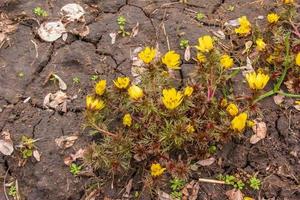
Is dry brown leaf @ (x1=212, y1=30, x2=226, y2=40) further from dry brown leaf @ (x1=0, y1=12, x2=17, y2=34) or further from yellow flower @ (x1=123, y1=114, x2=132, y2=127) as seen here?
dry brown leaf @ (x1=0, y1=12, x2=17, y2=34)

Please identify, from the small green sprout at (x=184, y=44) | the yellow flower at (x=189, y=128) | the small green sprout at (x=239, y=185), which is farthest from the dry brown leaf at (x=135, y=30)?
the small green sprout at (x=239, y=185)

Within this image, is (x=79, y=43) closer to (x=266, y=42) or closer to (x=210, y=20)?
(x=210, y=20)

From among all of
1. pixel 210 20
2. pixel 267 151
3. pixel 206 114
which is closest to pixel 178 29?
pixel 210 20

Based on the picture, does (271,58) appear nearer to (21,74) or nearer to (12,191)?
(21,74)

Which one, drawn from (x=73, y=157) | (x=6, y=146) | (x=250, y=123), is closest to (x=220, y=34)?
(x=250, y=123)

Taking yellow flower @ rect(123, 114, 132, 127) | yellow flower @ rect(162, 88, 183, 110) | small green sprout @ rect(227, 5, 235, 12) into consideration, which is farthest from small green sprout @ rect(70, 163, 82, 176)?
small green sprout @ rect(227, 5, 235, 12)

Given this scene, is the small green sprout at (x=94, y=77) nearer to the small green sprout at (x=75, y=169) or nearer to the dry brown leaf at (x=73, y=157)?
the dry brown leaf at (x=73, y=157)

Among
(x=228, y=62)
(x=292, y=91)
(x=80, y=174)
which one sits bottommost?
(x=80, y=174)
